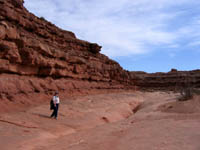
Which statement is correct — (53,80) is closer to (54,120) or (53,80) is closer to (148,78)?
(54,120)

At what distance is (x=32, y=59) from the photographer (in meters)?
14.6

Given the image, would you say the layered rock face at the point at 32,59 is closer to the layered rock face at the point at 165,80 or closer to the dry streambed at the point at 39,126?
the dry streambed at the point at 39,126

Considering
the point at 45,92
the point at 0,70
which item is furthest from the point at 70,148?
the point at 45,92

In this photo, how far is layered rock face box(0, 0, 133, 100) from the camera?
12.4m

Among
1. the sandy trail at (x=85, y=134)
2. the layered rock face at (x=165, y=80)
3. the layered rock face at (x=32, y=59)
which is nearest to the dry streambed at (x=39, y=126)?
the sandy trail at (x=85, y=134)

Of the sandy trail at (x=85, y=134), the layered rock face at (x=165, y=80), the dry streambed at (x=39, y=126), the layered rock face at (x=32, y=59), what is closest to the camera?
the sandy trail at (x=85, y=134)

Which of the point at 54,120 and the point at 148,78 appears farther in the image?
the point at 148,78

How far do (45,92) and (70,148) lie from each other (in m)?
9.89

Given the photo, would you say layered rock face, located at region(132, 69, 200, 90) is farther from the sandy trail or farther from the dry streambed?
the sandy trail

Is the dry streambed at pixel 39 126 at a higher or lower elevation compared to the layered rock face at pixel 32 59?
lower

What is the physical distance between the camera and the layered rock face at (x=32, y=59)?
12367mm

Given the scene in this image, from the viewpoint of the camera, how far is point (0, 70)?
12000 mm

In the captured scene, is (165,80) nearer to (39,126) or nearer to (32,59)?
(32,59)

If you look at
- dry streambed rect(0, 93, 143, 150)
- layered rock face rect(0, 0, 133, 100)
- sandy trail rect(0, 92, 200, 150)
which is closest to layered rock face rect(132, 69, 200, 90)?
layered rock face rect(0, 0, 133, 100)
